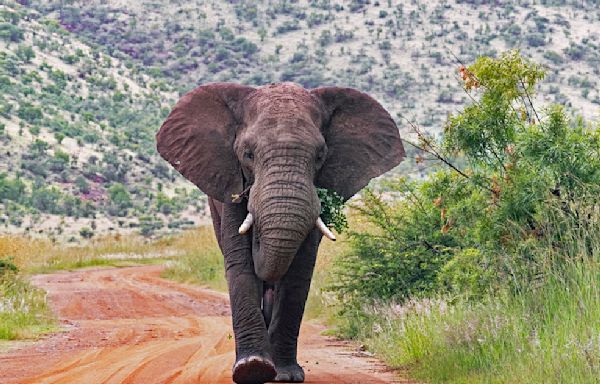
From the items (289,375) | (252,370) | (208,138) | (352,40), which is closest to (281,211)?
(252,370)

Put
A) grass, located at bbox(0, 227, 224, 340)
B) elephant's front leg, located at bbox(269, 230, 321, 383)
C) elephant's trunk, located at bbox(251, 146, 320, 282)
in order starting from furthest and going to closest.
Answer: grass, located at bbox(0, 227, 224, 340), elephant's front leg, located at bbox(269, 230, 321, 383), elephant's trunk, located at bbox(251, 146, 320, 282)

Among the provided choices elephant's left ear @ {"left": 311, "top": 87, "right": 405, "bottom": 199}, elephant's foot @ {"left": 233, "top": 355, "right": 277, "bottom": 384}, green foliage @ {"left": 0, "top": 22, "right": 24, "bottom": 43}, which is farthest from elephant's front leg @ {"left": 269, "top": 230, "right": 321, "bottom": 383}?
A: green foliage @ {"left": 0, "top": 22, "right": 24, "bottom": 43}

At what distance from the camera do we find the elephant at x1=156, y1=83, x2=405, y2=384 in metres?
9.39

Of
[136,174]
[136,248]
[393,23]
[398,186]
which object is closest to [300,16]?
[393,23]

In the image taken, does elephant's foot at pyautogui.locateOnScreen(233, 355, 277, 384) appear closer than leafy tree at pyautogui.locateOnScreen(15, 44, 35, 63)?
Yes

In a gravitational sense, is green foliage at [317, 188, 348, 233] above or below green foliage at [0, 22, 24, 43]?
below

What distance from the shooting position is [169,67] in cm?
9031

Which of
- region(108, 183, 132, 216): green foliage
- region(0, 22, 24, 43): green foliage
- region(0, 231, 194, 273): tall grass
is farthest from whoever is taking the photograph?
region(0, 22, 24, 43): green foliage

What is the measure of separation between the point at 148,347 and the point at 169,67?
77.6 metres

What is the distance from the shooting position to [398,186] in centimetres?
1558

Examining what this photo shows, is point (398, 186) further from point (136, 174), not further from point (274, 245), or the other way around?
point (136, 174)

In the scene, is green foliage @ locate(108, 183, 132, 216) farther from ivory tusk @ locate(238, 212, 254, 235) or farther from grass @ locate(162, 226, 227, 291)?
ivory tusk @ locate(238, 212, 254, 235)

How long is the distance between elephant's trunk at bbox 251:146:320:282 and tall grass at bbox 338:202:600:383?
184cm

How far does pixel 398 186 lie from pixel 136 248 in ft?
104
